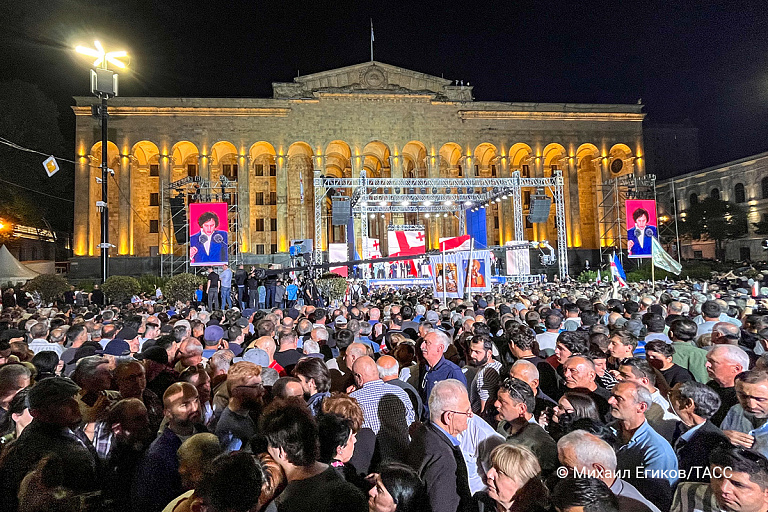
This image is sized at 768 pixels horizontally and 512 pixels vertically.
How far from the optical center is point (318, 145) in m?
36.6

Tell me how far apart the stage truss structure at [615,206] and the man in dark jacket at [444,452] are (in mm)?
35373

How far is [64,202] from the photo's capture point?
4034 centimetres

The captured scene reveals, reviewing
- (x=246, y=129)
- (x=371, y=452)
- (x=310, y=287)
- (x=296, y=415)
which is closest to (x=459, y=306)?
(x=371, y=452)

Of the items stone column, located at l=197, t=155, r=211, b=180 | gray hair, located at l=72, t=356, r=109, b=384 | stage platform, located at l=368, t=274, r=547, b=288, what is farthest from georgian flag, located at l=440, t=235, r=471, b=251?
stone column, located at l=197, t=155, r=211, b=180

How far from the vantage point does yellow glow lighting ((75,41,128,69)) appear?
1753cm

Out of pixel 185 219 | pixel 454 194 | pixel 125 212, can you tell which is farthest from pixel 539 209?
pixel 125 212

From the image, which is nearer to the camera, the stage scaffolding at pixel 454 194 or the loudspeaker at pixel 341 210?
the loudspeaker at pixel 341 210

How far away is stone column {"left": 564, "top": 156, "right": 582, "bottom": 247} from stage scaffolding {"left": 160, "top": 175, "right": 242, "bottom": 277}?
25.3 metres

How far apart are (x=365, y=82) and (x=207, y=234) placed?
1957 cm

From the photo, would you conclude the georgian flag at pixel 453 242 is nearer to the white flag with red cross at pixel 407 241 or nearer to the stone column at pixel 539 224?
the white flag with red cross at pixel 407 241

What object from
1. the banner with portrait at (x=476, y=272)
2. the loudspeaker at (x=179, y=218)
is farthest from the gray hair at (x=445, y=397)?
the loudspeaker at (x=179, y=218)

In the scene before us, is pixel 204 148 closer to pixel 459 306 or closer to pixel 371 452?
pixel 459 306

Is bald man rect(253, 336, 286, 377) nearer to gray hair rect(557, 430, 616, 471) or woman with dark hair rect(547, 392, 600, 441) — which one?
woman with dark hair rect(547, 392, 600, 441)

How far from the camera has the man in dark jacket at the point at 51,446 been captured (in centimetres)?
254
